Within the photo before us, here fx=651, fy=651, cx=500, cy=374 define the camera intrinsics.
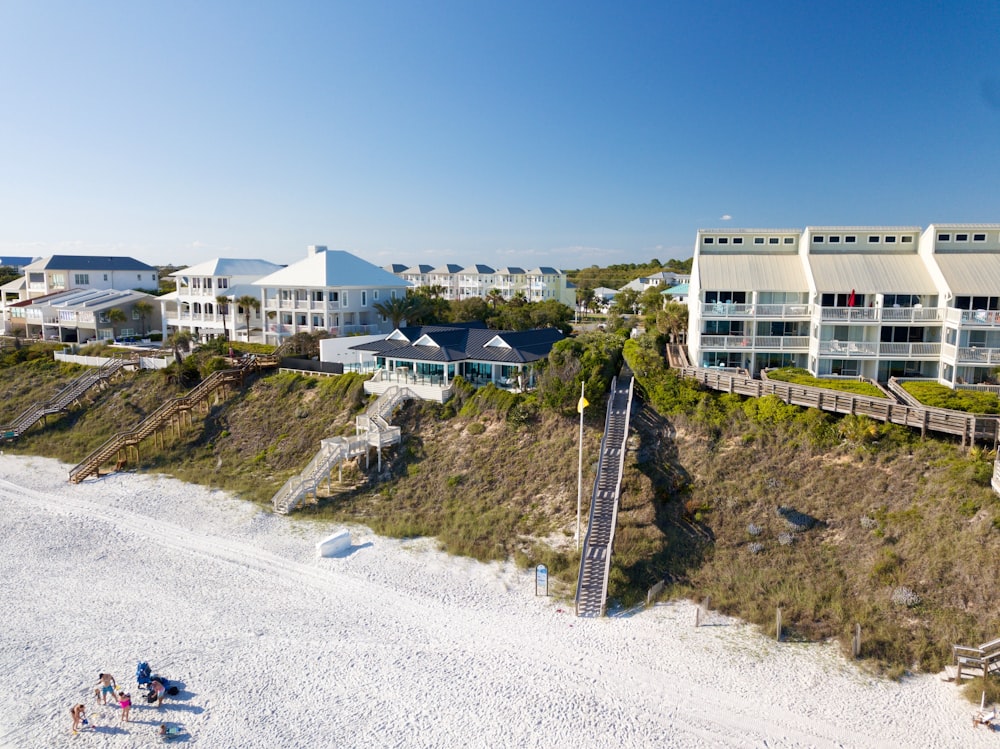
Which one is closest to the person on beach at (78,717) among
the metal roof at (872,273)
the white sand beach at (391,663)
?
the white sand beach at (391,663)

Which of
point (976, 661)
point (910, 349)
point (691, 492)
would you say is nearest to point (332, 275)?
point (691, 492)

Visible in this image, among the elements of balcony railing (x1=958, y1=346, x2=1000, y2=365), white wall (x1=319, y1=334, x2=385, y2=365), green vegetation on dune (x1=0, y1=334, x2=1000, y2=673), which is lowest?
green vegetation on dune (x1=0, y1=334, x2=1000, y2=673)

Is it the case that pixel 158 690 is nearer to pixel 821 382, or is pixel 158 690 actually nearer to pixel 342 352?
pixel 342 352

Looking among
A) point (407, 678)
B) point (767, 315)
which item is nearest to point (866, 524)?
point (767, 315)

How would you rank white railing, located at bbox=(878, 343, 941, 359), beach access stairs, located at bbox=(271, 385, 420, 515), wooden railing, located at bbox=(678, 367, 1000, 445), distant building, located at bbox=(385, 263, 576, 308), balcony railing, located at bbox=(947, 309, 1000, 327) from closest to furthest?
wooden railing, located at bbox=(678, 367, 1000, 445) → beach access stairs, located at bbox=(271, 385, 420, 515) → balcony railing, located at bbox=(947, 309, 1000, 327) → white railing, located at bbox=(878, 343, 941, 359) → distant building, located at bbox=(385, 263, 576, 308)

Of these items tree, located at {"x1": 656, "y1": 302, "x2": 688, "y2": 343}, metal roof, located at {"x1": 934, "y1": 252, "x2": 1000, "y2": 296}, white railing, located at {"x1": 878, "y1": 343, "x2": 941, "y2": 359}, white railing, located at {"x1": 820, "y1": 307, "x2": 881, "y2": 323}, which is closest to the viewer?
metal roof, located at {"x1": 934, "y1": 252, "x2": 1000, "y2": 296}

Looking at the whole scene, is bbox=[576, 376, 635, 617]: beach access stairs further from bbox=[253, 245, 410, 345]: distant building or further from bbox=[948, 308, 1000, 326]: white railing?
bbox=[253, 245, 410, 345]: distant building

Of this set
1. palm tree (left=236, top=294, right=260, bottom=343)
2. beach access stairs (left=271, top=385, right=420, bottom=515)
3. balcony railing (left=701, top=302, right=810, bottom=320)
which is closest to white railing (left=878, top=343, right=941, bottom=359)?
balcony railing (left=701, top=302, right=810, bottom=320)
